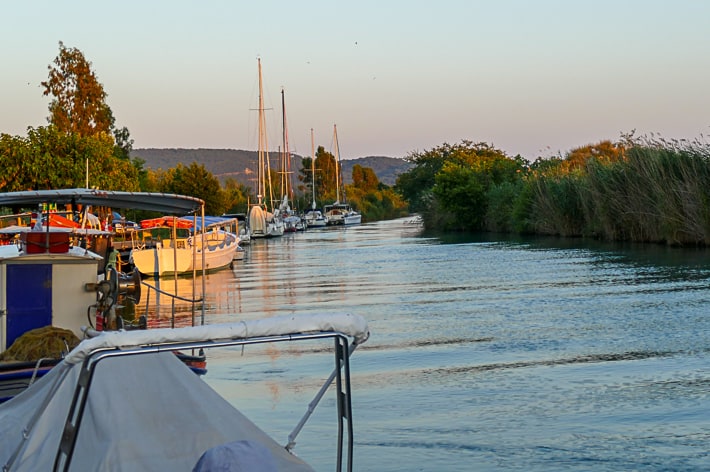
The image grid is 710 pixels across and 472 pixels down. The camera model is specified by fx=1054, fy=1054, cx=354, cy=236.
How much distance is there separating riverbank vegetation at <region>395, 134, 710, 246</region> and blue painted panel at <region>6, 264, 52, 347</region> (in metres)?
29.2

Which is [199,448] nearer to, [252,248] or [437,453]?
[437,453]

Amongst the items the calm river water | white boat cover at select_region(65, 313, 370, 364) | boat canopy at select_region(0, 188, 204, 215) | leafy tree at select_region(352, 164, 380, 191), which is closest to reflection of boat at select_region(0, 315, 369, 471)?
white boat cover at select_region(65, 313, 370, 364)

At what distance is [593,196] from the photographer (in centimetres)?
4916

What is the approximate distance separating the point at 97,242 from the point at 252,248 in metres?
35.1

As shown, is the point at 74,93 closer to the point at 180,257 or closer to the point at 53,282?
the point at 180,257

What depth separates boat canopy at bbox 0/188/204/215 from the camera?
44.3ft

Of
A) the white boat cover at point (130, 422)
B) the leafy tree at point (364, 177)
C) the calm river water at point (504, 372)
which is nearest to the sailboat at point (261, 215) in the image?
the calm river water at point (504, 372)

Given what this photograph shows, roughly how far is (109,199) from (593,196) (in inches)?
1485

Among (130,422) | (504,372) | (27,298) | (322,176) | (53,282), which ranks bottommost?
(504,372)

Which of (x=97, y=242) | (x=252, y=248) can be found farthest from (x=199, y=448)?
(x=252, y=248)

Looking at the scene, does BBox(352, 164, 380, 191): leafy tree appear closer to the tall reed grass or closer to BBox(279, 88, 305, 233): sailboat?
BBox(279, 88, 305, 233): sailboat

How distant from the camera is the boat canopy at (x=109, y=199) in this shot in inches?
531

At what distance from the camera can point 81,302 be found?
14.1 m

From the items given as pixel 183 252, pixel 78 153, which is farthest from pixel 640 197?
pixel 78 153
